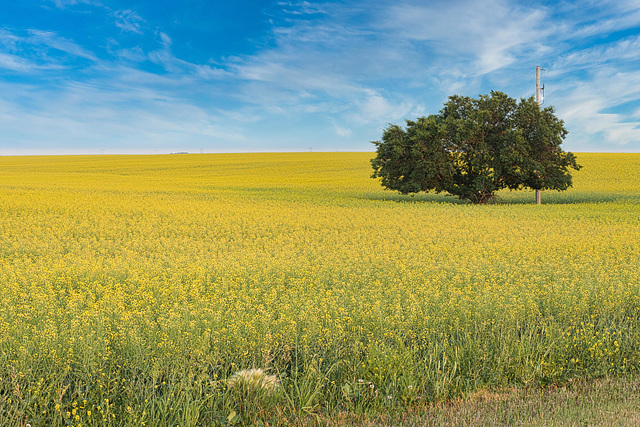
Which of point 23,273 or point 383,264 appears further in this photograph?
point 383,264

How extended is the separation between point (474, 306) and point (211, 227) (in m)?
13.5

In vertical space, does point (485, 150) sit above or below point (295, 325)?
above

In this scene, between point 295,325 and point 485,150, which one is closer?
point 295,325

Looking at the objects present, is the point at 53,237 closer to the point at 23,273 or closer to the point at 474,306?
the point at 23,273

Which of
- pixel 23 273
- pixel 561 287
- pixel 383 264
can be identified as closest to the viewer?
pixel 561 287

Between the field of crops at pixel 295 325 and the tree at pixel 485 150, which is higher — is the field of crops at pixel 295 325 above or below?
below

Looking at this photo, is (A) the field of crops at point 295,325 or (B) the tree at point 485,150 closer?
(A) the field of crops at point 295,325

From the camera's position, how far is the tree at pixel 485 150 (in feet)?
101

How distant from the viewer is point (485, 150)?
30484mm

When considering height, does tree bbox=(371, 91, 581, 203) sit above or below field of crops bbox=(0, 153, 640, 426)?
above

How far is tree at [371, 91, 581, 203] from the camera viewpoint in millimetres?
30812

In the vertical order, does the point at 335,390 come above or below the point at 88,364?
below

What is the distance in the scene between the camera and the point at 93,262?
10906mm

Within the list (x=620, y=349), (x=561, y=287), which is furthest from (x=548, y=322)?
(x=561, y=287)
